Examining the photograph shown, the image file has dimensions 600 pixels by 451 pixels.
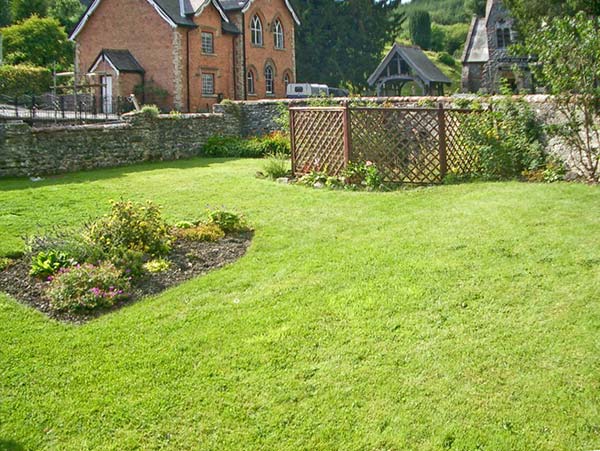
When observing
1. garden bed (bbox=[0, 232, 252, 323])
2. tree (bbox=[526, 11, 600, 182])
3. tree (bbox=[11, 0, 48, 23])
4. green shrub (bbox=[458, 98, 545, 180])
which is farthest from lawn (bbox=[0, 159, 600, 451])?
tree (bbox=[11, 0, 48, 23])

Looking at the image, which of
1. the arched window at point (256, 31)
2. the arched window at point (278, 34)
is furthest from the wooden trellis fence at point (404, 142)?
the arched window at point (278, 34)

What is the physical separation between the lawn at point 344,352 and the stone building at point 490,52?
3462cm

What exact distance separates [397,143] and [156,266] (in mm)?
7239

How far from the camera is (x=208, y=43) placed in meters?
37.3

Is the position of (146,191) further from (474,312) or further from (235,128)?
(235,128)

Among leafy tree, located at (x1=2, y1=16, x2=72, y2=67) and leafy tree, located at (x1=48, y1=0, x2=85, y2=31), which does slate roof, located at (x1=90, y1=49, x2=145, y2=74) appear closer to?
leafy tree, located at (x1=2, y1=16, x2=72, y2=67)

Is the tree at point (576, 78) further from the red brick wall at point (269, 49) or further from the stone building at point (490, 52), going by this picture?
the red brick wall at point (269, 49)

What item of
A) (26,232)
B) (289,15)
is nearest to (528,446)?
(26,232)

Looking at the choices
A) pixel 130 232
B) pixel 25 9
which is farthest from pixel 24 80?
pixel 130 232

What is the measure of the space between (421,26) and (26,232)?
69.8 meters

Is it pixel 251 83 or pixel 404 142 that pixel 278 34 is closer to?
pixel 251 83

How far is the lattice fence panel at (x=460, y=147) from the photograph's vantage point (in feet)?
44.9

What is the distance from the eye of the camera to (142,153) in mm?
19359

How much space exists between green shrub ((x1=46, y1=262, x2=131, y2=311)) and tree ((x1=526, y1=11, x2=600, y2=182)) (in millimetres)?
9212
